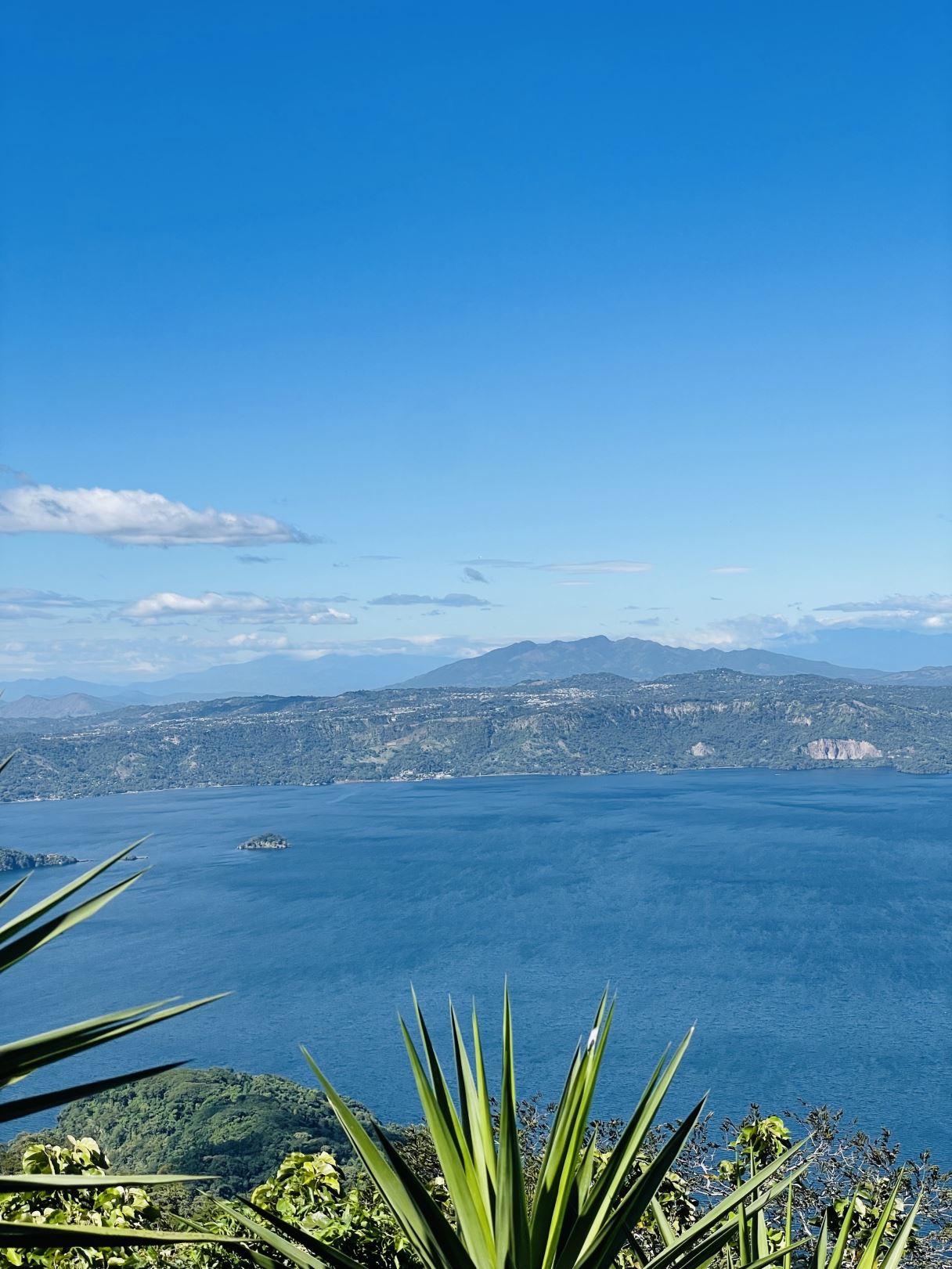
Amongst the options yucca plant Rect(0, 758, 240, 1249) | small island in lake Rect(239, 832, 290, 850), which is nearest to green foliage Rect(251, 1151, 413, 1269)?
yucca plant Rect(0, 758, 240, 1249)

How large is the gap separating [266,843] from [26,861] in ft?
72.1

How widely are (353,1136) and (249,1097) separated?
136 ft

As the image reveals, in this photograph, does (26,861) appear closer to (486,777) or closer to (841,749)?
(486,777)

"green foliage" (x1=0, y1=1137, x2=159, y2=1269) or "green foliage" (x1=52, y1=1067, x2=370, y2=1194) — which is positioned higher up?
"green foliage" (x1=0, y1=1137, x2=159, y2=1269)

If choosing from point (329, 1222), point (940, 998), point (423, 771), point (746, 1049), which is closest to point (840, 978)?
point (940, 998)

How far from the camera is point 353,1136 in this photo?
265cm

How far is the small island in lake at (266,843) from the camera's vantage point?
98562mm

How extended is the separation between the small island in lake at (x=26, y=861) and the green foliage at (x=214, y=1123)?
143 feet

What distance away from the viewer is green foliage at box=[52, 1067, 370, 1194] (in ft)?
114

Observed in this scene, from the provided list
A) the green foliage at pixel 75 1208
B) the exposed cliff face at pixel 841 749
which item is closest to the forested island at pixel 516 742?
the exposed cliff face at pixel 841 749

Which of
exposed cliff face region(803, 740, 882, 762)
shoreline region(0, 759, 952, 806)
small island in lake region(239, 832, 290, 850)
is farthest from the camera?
exposed cliff face region(803, 740, 882, 762)

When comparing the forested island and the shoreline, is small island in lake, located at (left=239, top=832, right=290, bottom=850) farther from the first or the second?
the forested island

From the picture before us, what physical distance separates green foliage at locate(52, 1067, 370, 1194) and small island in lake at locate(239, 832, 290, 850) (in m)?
53.0

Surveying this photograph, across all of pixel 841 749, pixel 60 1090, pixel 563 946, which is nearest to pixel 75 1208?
pixel 60 1090
